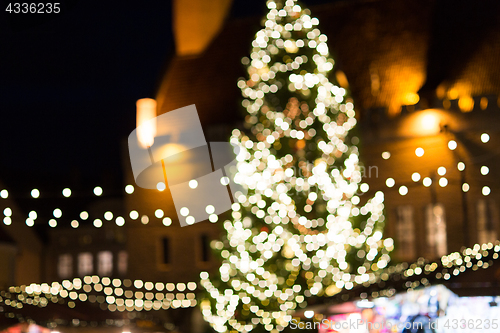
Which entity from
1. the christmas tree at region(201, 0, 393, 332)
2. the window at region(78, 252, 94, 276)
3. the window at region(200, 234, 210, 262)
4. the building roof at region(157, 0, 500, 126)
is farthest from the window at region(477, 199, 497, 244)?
the window at region(78, 252, 94, 276)

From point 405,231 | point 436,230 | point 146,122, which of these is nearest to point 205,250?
point 146,122

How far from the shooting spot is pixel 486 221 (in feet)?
46.7

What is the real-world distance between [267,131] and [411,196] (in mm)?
6433

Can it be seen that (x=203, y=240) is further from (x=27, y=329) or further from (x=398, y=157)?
(x=27, y=329)

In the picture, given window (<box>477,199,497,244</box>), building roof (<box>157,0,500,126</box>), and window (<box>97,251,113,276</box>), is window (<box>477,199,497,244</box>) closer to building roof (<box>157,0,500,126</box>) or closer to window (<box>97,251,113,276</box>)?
building roof (<box>157,0,500,126</box>)

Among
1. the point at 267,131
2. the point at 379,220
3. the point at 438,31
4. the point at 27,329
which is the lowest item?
the point at 27,329

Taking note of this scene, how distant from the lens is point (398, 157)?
13.4 meters

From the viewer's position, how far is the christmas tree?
8.90 metres

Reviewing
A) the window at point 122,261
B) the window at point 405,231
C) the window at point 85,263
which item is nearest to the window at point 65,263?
the window at point 85,263

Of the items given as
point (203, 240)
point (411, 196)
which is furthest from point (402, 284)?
point (203, 240)

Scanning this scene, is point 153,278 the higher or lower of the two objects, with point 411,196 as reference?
lower

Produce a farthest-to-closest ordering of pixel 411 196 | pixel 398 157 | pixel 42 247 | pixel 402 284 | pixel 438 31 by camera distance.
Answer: pixel 42 247
pixel 438 31
pixel 411 196
pixel 398 157
pixel 402 284

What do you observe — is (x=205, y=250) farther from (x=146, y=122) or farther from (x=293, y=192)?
(x=293, y=192)

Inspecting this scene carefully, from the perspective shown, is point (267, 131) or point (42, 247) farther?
point (42, 247)
